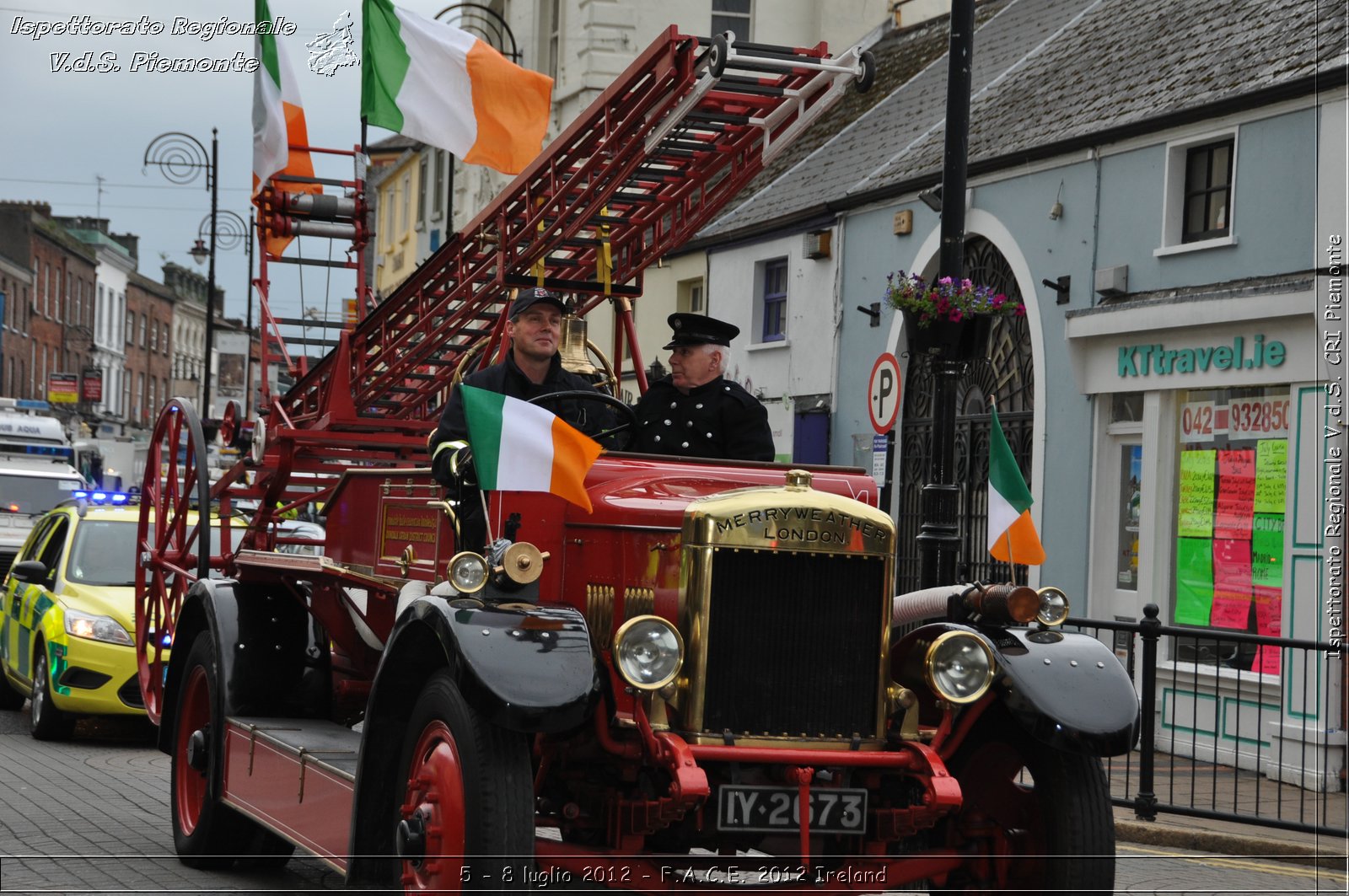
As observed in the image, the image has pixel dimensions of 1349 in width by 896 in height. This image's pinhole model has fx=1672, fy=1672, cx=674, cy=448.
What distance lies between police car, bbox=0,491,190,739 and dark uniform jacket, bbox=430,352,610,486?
5.97 m

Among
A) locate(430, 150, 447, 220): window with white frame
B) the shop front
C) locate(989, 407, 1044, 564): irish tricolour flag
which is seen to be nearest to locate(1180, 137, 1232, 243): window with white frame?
the shop front

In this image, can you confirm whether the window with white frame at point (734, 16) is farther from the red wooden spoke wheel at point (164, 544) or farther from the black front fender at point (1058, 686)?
the black front fender at point (1058, 686)

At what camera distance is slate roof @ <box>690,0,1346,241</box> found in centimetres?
1380

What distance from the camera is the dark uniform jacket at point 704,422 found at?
21.7 ft

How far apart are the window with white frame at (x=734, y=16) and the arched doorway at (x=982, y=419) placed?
10.4 meters

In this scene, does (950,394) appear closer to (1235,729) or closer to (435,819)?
(1235,729)

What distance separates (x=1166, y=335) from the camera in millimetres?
14195

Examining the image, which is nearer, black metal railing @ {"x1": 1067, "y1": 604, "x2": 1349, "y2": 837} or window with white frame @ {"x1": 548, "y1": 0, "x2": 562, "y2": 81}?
black metal railing @ {"x1": 1067, "y1": 604, "x2": 1349, "y2": 837}

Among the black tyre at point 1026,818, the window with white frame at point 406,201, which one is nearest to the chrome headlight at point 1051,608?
the black tyre at point 1026,818

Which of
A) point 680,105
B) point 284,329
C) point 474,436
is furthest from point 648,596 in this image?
point 284,329

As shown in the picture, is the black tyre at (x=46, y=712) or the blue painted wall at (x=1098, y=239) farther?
the blue painted wall at (x=1098, y=239)

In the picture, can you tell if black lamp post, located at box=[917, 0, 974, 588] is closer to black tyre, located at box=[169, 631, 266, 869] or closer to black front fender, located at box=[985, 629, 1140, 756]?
black tyre, located at box=[169, 631, 266, 869]

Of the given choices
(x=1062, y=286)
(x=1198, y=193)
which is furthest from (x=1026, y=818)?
(x=1062, y=286)

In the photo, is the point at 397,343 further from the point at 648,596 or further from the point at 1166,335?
the point at 1166,335
